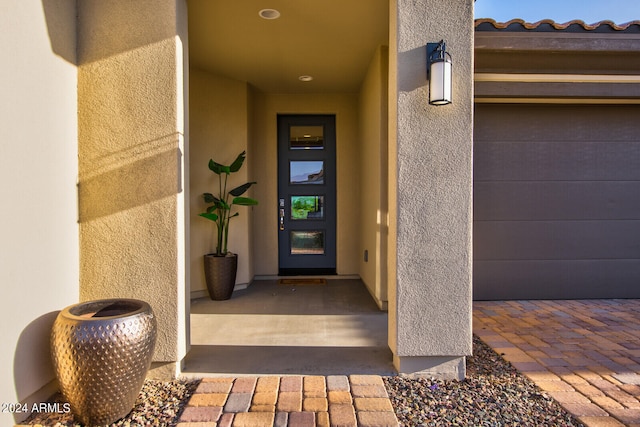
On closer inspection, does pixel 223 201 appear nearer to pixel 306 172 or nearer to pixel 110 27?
pixel 306 172

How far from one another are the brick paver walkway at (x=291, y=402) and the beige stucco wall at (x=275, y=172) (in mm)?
3267

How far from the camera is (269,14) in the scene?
11.3 ft

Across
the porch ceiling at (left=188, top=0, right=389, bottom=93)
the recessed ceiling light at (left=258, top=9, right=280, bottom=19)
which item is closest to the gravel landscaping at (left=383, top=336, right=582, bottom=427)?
the porch ceiling at (left=188, top=0, right=389, bottom=93)

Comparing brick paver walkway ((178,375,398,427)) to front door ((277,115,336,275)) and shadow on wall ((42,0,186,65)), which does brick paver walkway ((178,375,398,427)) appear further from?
front door ((277,115,336,275))

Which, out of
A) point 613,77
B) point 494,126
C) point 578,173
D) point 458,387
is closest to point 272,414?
point 458,387

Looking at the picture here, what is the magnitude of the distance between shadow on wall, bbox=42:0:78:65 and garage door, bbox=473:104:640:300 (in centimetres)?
→ 409

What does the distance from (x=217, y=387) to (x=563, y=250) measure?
428 centimetres

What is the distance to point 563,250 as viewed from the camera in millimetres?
4672

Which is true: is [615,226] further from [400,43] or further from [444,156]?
[400,43]

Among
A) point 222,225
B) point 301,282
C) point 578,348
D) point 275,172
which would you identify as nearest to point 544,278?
point 578,348

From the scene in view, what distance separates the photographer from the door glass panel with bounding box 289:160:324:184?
5.98 m

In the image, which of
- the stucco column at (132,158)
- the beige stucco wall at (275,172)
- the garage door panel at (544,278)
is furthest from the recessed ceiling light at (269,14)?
the garage door panel at (544,278)

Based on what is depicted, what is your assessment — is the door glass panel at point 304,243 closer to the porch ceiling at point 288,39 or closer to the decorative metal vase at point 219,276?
the decorative metal vase at point 219,276

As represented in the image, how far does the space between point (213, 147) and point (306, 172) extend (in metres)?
1.52
